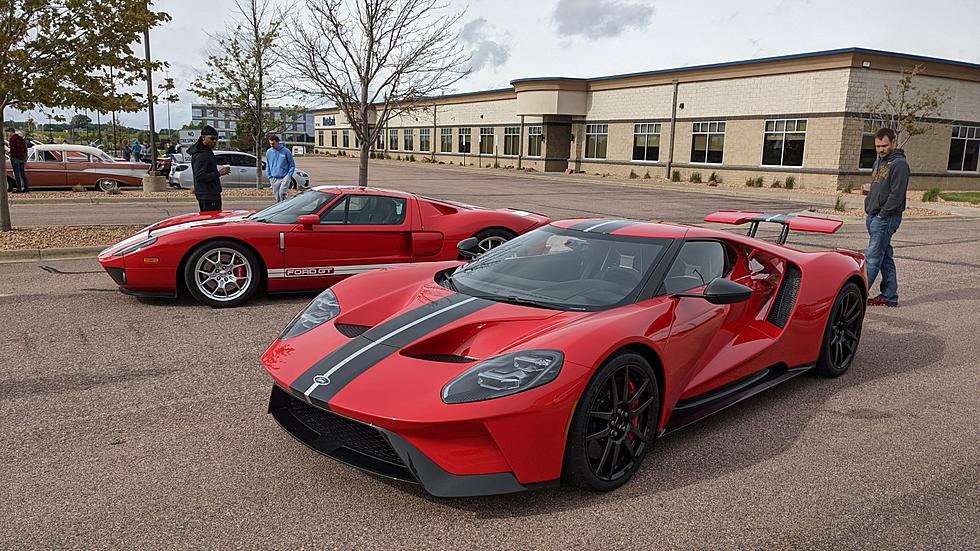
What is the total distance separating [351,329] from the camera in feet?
12.8

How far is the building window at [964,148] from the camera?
32844 mm

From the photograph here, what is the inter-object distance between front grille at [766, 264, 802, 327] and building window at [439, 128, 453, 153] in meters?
54.8

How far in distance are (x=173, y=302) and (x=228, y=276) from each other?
25.4 inches

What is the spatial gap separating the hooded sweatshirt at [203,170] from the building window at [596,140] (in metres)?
33.9

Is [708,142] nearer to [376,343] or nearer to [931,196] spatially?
[931,196]

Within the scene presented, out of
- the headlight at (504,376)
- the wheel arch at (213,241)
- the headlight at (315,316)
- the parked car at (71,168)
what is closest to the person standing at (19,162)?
the parked car at (71,168)

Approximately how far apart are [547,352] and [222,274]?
4802 mm

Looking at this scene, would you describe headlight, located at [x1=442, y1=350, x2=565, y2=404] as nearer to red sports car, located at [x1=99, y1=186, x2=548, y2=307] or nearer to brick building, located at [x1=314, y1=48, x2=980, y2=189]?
red sports car, located at [x1=99, y1=186, x2=548, y2=307]

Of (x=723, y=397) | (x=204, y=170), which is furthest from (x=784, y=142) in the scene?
(x=723, y=397)

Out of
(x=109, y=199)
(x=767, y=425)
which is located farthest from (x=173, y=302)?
(x=109, y=199)

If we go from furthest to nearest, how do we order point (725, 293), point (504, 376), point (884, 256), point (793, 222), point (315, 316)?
point (884, 256)
point (793, 222)
point (315, 316)
point (725, 293)
point (504, 376)

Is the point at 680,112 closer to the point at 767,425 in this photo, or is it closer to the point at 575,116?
the point at 575,116

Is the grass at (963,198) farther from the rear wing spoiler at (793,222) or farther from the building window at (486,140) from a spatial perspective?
the building window at (486,140)

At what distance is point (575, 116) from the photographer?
4369cm
